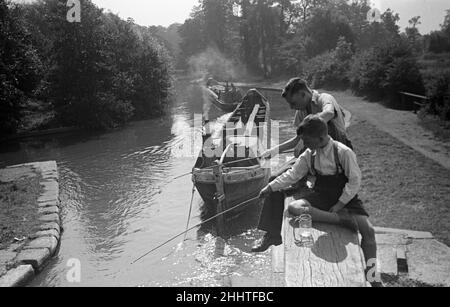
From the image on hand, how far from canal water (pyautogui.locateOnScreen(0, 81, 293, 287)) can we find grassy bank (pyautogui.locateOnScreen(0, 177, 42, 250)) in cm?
96

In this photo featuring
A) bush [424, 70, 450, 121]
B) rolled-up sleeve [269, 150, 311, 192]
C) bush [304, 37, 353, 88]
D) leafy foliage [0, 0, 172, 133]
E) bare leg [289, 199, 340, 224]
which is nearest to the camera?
bare leg [289, 199, 340, 224]

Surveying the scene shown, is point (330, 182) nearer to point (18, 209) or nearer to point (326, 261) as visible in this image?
point (326, 261)

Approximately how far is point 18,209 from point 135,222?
308 cm

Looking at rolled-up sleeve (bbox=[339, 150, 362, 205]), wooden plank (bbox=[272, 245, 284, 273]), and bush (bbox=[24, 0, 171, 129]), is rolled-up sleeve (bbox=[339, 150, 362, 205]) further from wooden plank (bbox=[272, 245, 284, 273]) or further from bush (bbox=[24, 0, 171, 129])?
bush (bbox=[24, 0, 171, 129])

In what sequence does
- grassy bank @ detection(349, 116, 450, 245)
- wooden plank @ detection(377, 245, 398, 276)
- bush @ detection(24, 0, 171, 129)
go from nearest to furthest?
1. wooden plank @ detection(377, 245, 398, 276)
2. grassy bank @ detection(349, 116, 450, 245)
3. bush @ detection(24, 0, 171, 129)

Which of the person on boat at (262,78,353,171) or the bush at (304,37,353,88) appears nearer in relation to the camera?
A: the person on boat at (262,78,353,171)

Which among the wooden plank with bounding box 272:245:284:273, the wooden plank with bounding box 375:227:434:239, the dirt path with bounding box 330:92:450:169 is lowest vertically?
the wooden plank with bounding box 272:245:284:273

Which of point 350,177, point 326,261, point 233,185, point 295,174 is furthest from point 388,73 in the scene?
point 326,261

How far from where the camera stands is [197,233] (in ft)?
31.6

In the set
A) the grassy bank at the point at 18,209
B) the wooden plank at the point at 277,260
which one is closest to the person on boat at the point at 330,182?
the wooden plank at the point at 277,260

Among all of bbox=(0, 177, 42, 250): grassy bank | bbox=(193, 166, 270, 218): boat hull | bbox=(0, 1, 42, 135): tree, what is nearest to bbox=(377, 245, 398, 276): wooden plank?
bbox=(193, 166, 270, 218): boat hull

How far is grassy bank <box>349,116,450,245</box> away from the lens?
7055mm

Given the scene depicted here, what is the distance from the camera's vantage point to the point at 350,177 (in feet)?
14.0

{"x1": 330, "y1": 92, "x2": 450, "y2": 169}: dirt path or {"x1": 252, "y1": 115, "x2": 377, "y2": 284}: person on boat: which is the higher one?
{"x1": 252, "y1": 115, "x2": 377, "y2": 284}: person on boat
